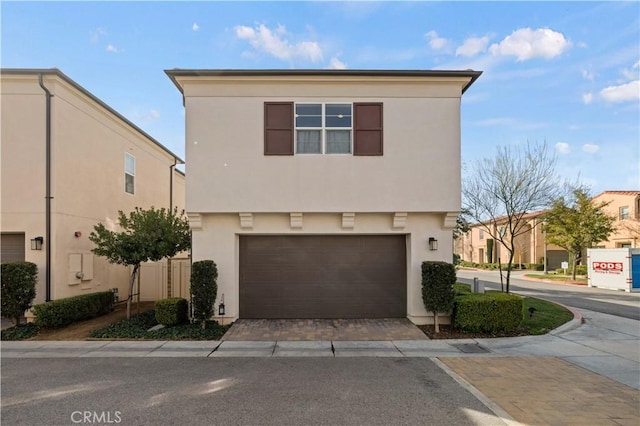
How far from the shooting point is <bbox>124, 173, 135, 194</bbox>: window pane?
45.3 ft

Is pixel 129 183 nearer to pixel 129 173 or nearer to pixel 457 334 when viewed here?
pixel 129 173

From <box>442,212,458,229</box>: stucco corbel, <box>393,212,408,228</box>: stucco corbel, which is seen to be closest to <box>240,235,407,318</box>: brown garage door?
<box>393,212,408,228</box>: stucco corbel

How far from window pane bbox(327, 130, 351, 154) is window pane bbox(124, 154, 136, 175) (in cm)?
921

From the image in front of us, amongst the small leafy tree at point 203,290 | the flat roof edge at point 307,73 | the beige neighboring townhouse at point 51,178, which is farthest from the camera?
the beige neighboring townhouse at point 51,178

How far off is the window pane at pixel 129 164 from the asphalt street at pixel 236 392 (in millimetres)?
Result: 8785

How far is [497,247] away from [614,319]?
29.1 metres

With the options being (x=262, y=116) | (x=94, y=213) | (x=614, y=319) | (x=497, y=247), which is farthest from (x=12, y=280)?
(x=497, y=247)

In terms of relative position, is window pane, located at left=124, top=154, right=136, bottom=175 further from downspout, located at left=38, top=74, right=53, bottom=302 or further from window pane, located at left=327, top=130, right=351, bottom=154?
window pane, located at left=327, top=130, right=351, bottom=154

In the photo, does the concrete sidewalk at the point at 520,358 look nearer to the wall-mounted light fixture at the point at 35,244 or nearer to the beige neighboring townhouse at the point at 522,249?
the wall-mounted light fixture at the point at 35,244

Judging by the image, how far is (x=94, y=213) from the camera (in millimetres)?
11688

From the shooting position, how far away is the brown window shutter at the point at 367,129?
951 centimetres

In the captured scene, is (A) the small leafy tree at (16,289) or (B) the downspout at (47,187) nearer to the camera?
(A) the small leafy tree at (16,289)

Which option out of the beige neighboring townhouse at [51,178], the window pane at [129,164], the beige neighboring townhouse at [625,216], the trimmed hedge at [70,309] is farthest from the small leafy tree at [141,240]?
the beige neighboring townhouse at [625,216]

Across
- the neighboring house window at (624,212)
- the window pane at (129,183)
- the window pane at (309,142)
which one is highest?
the window pane at (309,142)
